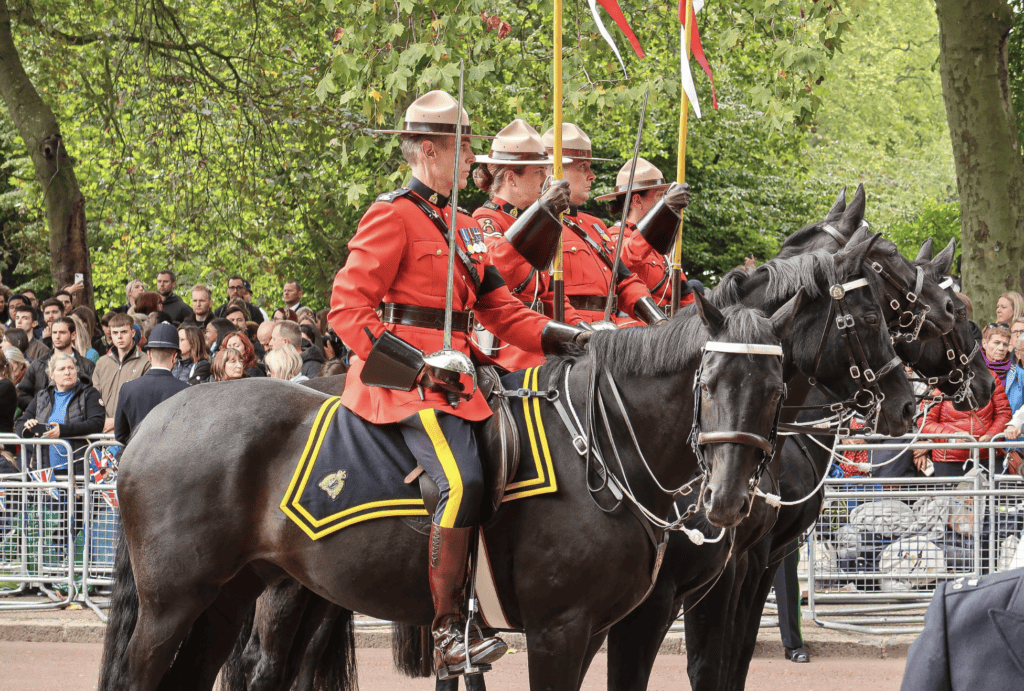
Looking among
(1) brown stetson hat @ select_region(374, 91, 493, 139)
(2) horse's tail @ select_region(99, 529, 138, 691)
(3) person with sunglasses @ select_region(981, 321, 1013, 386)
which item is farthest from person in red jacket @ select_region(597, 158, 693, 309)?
(3) person with sunglasses @ select_region(981, 321, 1013, 386)

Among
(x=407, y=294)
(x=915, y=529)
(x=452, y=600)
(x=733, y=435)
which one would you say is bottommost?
(x=915, y=529)

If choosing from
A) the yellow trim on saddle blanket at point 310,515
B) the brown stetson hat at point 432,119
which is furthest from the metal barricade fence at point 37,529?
the brown stetson hat at point 432,119

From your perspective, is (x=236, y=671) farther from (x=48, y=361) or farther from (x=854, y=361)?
(x=48, y=361)

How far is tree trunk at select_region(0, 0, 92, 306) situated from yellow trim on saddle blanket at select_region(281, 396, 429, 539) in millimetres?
11450

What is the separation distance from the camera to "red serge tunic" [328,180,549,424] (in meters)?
4.35

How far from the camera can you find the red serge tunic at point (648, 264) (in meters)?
6.72

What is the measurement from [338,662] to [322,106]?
12972mm

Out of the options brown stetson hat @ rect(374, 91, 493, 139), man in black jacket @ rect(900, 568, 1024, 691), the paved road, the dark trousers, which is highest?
brown stetson hat @ rect(374, 91, 493, 139)

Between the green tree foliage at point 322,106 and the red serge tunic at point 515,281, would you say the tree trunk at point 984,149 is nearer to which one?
the green tree foliage at point 322,106

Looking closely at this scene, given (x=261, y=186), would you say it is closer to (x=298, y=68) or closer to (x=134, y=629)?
(x=298, y=68)

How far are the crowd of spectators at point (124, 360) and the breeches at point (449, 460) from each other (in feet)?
11.7

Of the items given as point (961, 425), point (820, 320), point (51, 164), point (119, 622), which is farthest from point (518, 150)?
point (51, 164)

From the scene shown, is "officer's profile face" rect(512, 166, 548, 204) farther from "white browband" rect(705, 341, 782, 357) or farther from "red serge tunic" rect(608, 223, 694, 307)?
"white browband" rect(705, 341, 782, 357)

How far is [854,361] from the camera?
484 centimetres
